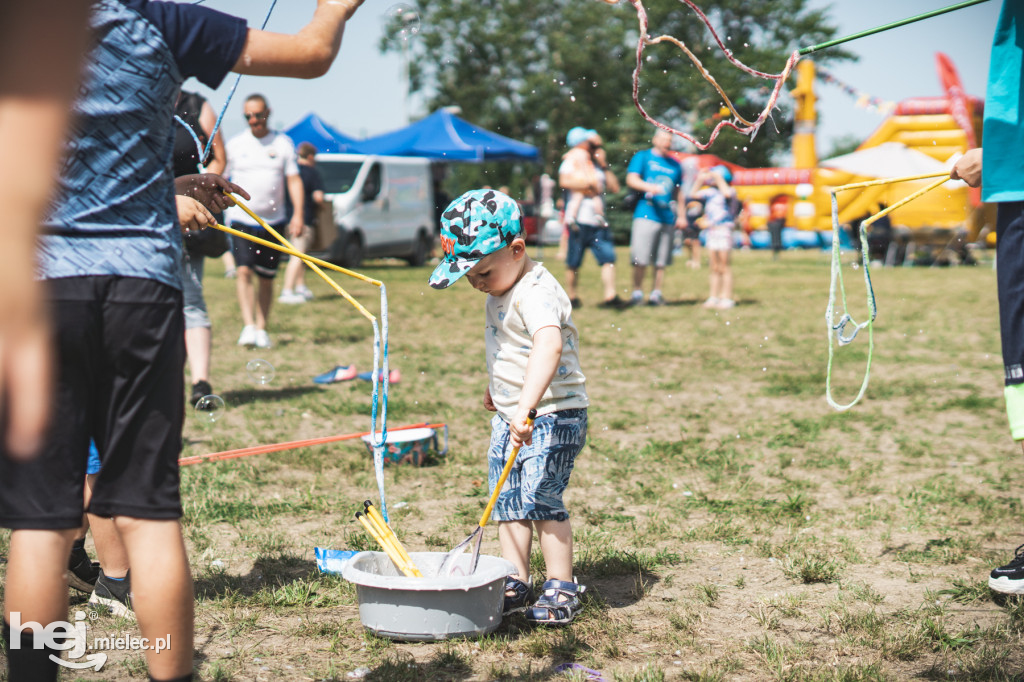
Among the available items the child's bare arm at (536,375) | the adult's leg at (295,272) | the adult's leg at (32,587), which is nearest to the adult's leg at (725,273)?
the adult's leg at (295,272)

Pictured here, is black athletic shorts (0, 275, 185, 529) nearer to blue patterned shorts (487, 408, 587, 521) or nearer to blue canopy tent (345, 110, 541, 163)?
blue patterned shorts (487, 408, 587, 521)

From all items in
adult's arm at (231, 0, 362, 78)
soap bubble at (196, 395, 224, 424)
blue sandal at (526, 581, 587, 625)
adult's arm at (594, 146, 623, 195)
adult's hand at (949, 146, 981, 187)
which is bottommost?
blue sandal at (526, 581, 587, 625)

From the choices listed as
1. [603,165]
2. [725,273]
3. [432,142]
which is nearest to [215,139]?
[603,165]

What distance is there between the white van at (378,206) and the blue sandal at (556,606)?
1229 cm

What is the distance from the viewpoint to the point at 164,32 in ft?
5.40

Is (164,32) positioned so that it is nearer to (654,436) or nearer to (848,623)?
(848,623)

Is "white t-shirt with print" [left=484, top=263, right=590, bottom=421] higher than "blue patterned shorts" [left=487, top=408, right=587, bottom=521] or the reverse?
higher

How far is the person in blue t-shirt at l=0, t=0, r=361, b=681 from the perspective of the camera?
5.22 feet

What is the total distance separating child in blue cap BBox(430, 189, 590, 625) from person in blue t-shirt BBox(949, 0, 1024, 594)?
1.17 meters

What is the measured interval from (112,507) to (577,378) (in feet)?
4.62

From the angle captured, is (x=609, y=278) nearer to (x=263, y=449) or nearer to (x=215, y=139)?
(x=215, y=139)

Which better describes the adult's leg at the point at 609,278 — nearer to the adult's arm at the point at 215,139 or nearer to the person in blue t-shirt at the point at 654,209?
the person in blue t-shirt at the point at 654,209

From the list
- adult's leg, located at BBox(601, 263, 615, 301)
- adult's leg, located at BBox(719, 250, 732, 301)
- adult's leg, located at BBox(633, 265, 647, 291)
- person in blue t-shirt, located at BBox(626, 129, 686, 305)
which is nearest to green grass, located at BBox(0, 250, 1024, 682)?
adult's leg, located at BBox(601, 263, 615, 301)

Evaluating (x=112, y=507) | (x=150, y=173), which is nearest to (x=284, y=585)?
(x=112, y=507)
